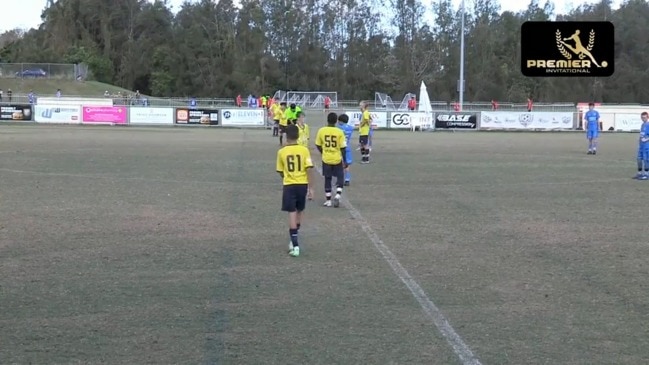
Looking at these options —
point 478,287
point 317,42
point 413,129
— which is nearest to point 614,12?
point 317,42

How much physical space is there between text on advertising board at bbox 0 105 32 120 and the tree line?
51.7 meters

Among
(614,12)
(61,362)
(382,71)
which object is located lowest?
(61,362)

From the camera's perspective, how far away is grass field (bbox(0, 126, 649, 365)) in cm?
591

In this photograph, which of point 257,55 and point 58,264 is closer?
point 58,264

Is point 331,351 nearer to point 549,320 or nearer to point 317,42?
point 549,320

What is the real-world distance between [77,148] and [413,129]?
79.2ft

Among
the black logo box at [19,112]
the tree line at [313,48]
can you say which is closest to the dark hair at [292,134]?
the black logo box at [19,112]

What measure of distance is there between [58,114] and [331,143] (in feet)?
120

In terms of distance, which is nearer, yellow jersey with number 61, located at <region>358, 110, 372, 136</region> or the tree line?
yellow jersey with number 61, located at <region>358, 110, 372, 136</region>

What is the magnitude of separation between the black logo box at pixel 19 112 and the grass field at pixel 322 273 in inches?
1222

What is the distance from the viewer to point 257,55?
101062 millimetres

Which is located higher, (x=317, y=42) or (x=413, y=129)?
(x=317, y=42)

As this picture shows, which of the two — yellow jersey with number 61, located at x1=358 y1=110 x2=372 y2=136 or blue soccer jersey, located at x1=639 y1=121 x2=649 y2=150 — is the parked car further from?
blue soccer jersey, located at x1=639 y1=121 x2=649 y2=150

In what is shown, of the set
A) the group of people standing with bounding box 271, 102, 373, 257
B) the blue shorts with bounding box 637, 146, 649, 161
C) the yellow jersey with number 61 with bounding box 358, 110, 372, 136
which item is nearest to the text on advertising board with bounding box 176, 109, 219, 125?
the group of people standing with bounding box 271, 102, 373, 257
